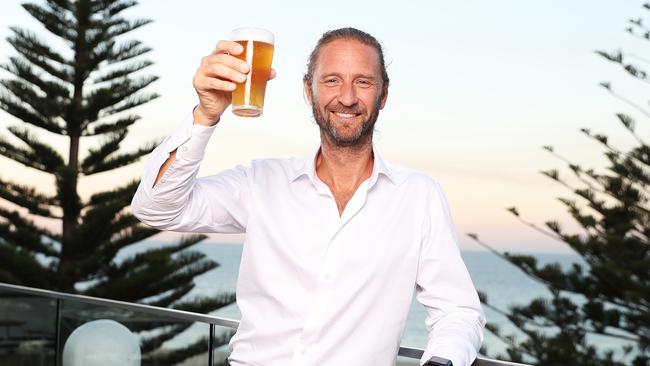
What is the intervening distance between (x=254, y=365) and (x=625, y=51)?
7491 millimetres

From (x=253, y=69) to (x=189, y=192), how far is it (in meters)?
0.27

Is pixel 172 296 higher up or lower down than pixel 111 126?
lower down

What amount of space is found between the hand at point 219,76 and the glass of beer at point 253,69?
2 centimetres

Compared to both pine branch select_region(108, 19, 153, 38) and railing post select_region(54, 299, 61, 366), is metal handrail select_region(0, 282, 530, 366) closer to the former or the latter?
railing post select_region(54, 299, 61, 366)

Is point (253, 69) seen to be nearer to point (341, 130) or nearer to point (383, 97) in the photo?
point (341, 130)

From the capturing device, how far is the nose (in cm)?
159

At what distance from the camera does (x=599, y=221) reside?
28.9 feet

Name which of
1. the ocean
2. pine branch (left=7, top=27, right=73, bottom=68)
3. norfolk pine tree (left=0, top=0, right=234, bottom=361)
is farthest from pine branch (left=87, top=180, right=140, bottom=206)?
the ocean

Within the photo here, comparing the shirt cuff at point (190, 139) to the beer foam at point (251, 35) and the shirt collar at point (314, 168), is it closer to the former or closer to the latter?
the beer foam at point (251, 35)

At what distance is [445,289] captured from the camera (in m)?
1.53

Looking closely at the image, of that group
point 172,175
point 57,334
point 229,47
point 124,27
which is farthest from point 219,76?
point 124,27

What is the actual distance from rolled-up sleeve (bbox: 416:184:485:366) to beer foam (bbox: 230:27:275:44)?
1.36 feet

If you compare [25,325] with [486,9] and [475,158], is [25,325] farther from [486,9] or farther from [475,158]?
[475,158]

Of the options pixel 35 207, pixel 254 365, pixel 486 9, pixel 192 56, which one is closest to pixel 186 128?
pixel 254 365
